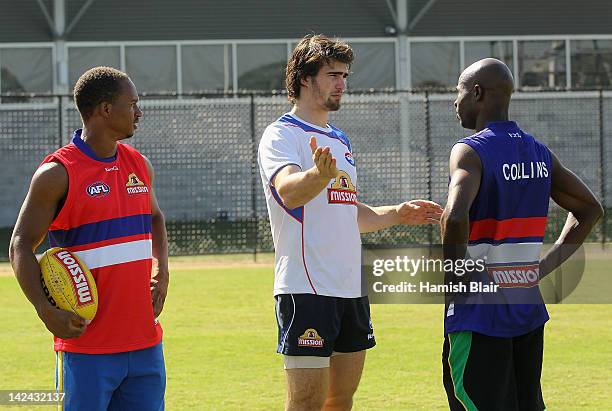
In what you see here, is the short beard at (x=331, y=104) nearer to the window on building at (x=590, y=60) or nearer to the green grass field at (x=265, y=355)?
the green grass field at (x=265, y=355)

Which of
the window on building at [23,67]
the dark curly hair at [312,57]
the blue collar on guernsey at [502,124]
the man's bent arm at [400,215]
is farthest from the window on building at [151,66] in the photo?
the blue collar on guernsey at [502,124]

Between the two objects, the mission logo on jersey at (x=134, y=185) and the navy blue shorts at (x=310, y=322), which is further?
the navy blue shorts at (x=310, y=322)

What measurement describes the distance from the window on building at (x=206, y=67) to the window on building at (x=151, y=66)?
34 centimetres

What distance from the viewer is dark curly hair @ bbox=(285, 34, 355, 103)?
5.59 metres

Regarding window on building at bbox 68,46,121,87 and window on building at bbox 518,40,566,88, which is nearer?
window on building at bbox 68,46,121,87

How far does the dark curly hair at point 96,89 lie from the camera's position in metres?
5.04

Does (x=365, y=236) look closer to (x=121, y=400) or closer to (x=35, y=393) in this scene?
(x=35, y=393)

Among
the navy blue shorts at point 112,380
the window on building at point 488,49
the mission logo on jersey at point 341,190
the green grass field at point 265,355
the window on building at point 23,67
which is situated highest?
the window on building at point 488,49

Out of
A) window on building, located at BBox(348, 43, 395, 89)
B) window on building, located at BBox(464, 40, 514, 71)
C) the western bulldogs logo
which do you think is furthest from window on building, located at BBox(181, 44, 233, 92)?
the western bulldogs logo

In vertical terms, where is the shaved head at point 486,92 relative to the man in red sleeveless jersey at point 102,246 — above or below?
above

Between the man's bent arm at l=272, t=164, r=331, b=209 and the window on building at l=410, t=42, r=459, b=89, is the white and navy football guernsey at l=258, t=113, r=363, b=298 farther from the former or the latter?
the window on building at l=410, t=42, r=459, b=89

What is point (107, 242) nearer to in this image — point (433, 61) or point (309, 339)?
point (309, 339)

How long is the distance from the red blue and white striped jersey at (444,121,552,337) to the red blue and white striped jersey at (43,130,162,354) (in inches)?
56.5

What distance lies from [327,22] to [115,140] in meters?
23.4
